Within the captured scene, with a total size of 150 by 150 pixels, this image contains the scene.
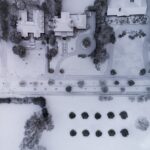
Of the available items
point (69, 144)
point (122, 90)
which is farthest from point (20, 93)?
point (122, 90)

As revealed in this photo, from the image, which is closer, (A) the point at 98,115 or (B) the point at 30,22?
(B) the point at 30,22

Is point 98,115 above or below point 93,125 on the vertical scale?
above

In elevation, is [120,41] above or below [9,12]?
below

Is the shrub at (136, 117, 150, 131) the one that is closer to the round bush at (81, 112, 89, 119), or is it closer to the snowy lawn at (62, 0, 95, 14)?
the round bush at (81, 112, 89, 119)

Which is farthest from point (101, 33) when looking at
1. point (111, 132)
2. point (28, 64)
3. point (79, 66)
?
point (111, 132)

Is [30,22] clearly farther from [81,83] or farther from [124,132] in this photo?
[124,132]

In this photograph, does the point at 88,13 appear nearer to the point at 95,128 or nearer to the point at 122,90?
the point at 122,90

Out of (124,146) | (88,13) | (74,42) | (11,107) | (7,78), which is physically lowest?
(124,146)
